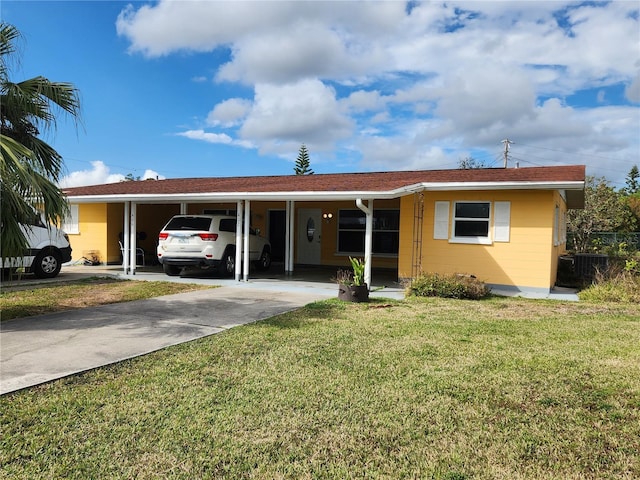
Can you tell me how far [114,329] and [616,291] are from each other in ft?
34.2

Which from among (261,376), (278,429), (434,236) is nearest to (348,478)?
(278,429)

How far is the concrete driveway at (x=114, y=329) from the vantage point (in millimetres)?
4531

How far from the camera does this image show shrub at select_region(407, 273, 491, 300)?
380 inches

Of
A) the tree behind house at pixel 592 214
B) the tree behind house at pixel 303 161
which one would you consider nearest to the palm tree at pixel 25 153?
the tree behind house at pixel 592 214

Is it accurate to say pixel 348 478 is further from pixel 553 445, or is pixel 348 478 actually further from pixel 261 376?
pixel 261 376

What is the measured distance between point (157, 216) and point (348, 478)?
17.0m

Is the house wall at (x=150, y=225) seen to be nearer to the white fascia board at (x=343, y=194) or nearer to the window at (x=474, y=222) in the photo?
the white fascia board at (x=343, y=194)

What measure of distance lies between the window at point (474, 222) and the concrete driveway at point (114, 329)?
3961 millimetres

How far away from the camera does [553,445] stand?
Result: 3.03 metres

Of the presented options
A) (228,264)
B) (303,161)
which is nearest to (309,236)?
(228,264)

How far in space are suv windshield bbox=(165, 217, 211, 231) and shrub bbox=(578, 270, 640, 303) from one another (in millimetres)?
9708

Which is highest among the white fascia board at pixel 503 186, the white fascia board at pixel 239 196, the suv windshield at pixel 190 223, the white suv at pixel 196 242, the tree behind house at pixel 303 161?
the tree behind house at pixel 303 161

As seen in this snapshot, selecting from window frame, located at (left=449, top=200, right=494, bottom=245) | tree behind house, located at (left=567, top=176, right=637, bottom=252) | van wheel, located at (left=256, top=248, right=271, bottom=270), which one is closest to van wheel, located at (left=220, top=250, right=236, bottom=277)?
van wheel, located at (left=256, top=248, right=271, bottom=270)

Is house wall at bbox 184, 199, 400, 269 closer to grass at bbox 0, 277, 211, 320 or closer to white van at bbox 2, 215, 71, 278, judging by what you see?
white van at bbox 2, 215, 71, 278
